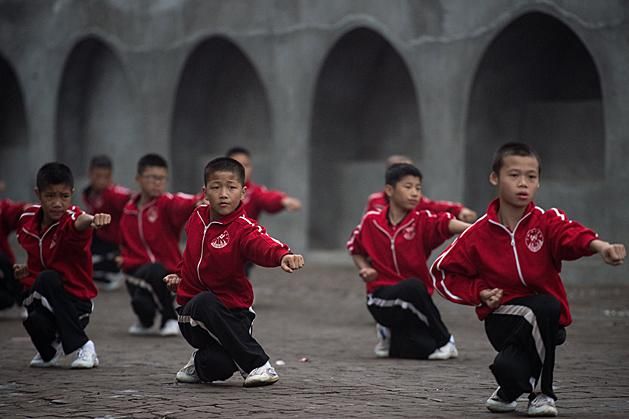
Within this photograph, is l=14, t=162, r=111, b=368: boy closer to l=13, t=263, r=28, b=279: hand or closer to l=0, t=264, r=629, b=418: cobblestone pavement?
l=13, t=263, r=28, b=279: hand

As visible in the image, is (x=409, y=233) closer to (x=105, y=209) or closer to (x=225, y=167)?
(x=225, y=167)

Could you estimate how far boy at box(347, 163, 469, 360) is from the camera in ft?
26.5

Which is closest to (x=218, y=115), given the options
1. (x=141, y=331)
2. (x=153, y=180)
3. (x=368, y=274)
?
(x=153, y=180)

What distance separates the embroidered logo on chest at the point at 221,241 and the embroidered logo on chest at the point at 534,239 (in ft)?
5.78

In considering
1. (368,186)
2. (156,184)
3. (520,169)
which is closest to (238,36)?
(368,186)

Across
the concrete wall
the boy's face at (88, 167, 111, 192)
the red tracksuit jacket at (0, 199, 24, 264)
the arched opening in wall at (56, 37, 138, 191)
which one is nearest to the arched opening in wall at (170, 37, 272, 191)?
the concrete wall

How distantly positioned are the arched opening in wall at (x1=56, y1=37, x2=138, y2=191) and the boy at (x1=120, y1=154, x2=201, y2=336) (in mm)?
9856

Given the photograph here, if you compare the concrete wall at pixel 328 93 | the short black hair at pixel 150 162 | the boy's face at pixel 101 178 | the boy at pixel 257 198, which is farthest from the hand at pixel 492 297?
the boy's face at pixel 101 178

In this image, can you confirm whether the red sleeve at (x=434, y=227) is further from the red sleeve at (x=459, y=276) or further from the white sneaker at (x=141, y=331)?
the white sneaker at (x=141, y=331)

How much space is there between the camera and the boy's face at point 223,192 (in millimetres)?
6648

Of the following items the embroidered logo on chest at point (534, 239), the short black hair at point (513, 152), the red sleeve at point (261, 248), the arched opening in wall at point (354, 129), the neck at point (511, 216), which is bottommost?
the red sleeve at point (261, 248)

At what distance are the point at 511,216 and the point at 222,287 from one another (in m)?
1.78

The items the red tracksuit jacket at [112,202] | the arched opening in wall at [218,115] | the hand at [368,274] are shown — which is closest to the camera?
the hand at [368,274]

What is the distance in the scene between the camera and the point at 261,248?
21.2 feet
